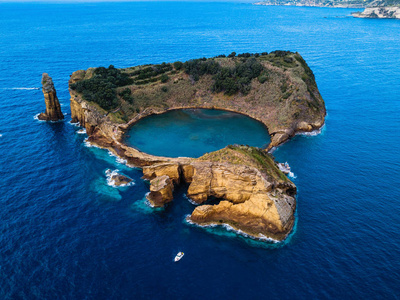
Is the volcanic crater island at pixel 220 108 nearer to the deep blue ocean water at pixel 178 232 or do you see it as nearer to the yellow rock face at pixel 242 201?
the yellow rock face at pixel 242 201

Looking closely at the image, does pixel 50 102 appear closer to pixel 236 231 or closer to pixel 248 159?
pixel 248 159

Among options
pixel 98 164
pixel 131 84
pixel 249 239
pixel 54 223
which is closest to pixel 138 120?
pixel 131 84

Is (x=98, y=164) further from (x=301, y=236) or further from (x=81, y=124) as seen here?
(x=301, y=236)

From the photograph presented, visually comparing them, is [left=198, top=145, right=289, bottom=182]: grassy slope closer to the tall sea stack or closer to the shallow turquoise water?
the shallow turquoise water

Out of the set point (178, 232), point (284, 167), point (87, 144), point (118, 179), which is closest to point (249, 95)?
point (284, 167)

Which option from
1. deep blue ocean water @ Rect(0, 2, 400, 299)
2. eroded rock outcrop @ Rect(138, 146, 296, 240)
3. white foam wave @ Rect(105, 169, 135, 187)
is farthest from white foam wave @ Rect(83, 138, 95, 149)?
eroded rock outcrop @ Rect(138, 146, 296, 240)
